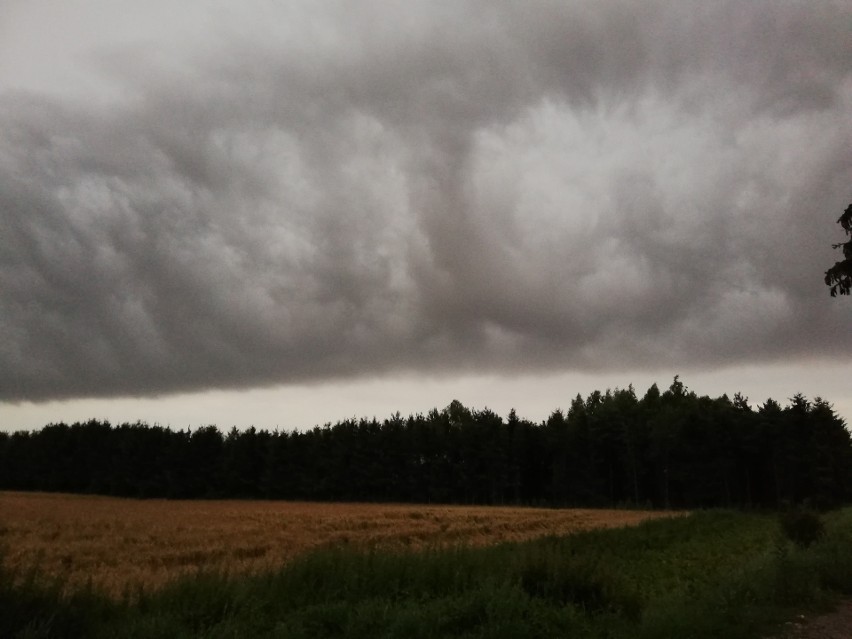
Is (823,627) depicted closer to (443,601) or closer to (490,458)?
(443,601)

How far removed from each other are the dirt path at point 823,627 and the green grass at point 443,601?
325 mm

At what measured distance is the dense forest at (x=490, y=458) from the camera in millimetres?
77750

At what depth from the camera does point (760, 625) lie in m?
10.3

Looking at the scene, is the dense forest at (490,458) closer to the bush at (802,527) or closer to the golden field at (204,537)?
the golden field at (204,537)

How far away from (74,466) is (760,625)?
4761 inches

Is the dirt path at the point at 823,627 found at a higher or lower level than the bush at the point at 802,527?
lower

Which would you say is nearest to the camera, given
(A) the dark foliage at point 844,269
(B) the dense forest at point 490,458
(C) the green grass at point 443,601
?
(C) the green grass at point 443,601

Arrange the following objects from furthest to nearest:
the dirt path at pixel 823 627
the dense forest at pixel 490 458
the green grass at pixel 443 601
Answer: the dense forest at pixel 490 458
the dirt path at pixel 823 627
the green grass at pixel 443 601

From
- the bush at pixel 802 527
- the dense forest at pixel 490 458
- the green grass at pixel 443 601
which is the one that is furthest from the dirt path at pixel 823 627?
the dense forest at pixel 490 458

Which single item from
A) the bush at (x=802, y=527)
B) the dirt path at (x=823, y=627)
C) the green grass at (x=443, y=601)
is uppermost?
the bush at (x=802, y=527)

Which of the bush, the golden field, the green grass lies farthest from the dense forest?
the green grass

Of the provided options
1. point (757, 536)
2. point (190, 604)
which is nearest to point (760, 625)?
point (190, 604)

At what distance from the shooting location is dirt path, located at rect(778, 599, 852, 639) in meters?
9.87

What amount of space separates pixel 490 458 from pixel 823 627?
88.5 metres
